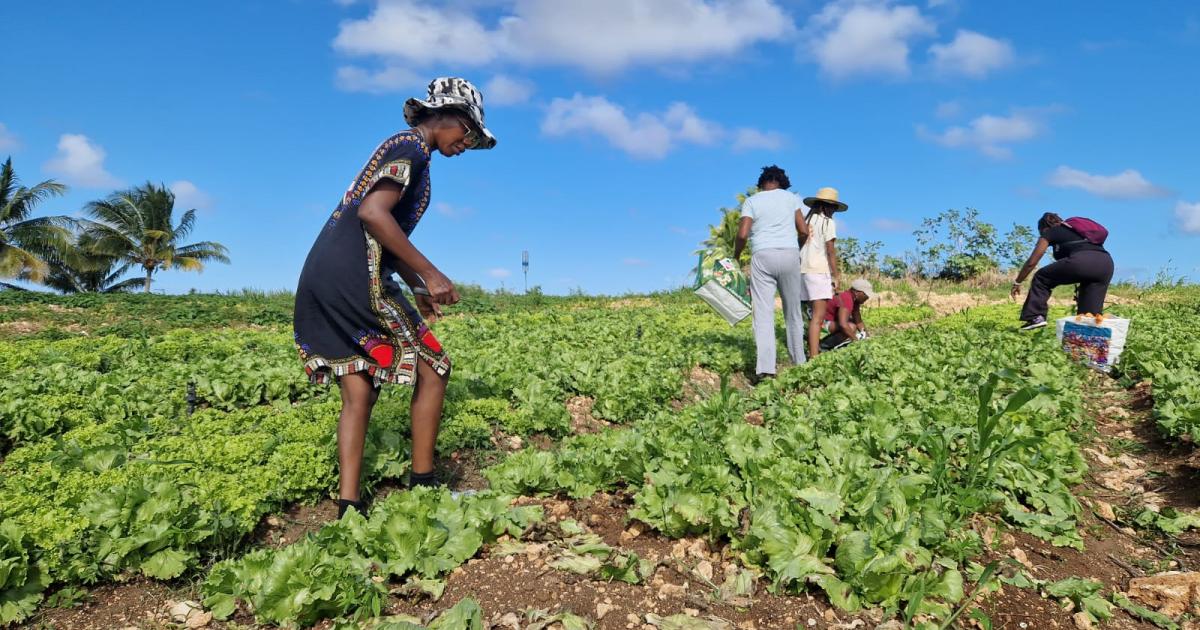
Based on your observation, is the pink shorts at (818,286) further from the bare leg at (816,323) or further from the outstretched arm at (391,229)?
the outstretched arm at (391,229)

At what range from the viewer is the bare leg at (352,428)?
3.57m

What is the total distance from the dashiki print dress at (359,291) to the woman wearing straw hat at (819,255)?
→ 5.42m

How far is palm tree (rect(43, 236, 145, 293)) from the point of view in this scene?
34188 millimetres

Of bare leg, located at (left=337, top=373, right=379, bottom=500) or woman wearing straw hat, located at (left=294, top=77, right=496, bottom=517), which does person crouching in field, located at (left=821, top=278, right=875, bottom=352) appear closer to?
woman wearing straw hat, located at (left=294, top=77, right=496, bottom=517)

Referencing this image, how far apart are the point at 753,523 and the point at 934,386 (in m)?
3.45

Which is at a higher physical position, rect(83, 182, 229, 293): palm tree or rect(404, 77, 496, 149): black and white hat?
rect(83, 182, 229, 293): palm tree

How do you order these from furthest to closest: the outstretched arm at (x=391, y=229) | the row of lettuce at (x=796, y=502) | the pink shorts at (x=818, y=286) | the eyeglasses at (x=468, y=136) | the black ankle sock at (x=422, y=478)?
the pink shorts at (x=818, y=286) → the black ankle sock at (x=422, y=478) → the eyeglasses at (x=468, y=136) → the outstretched arm at (x=391, y=229) → the row of lettuce at (x=796, y=502)

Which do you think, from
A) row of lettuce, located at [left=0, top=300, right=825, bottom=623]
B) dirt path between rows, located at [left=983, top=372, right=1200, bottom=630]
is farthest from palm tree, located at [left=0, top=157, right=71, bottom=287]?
dirt path between rows, located at [left=983, top=372, right=1200, bottom=630]

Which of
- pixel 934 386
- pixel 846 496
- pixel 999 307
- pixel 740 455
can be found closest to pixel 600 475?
pixel 740 455

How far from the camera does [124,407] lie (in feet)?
20.0

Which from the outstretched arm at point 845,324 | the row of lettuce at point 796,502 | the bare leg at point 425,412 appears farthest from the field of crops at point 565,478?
the outstretched arm at point 845,324

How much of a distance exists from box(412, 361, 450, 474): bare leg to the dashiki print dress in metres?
0.13

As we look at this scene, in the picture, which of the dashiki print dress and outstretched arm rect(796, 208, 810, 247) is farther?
outstretched arm rect(796, 208, 810, 247)

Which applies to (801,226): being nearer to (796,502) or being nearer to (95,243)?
(796,502)
